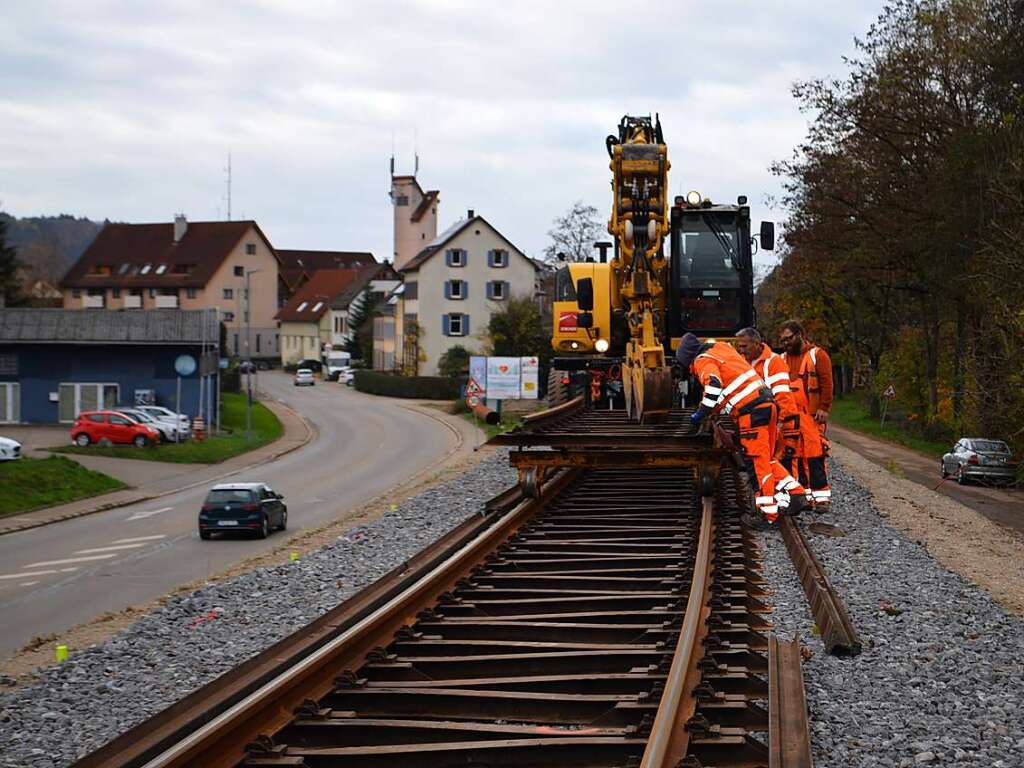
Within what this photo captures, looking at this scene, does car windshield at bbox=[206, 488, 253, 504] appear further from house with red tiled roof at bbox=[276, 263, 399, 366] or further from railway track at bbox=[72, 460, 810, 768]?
house with red tiled roof at bbox=[276, 263, 399, 366]

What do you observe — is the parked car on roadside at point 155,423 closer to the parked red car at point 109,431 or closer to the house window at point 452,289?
the parked red car at point 109,431

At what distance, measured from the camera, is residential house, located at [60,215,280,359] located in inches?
4210

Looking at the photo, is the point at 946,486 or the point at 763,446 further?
the point at 946,486

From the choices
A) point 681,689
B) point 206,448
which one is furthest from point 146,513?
point 681,689

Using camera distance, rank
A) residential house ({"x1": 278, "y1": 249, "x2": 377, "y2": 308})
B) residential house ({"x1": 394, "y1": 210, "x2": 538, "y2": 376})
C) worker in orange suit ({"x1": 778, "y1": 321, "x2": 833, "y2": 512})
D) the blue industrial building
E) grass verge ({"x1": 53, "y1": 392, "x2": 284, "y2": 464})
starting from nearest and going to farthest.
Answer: worker in orange suit ({"x1": 778, "y1": 321, "x2": 833, "y2": 512})
grass verge ({"x1": 53, "y1": 392, "x2": 284, "y2": 464})
the blue industrial building
residential house ({"x1": 394, "y1": 210, "x2": 538, "y2": 376})
residential house ({"x1": 278, "y1": 249, "x2": 377, "y2": 308})

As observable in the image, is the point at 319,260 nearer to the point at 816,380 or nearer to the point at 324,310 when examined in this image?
the point at 324,310

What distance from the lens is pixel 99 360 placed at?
52.8 meters

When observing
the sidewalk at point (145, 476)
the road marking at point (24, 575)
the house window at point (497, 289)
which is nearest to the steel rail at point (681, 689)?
the road marking at point (24, 575)

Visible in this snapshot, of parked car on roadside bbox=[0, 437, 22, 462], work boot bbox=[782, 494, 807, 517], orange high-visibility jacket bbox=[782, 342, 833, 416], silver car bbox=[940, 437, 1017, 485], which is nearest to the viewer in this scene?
work boot bbox=[782, 494, 807, 517]

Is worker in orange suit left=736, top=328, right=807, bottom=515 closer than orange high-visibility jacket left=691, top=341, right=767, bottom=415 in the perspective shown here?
No

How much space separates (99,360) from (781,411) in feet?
143

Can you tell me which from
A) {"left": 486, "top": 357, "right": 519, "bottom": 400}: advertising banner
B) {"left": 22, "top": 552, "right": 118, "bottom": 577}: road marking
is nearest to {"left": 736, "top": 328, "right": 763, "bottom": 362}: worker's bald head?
Answer: {"left": 22, "top": 552, "right": 118, "bottom": 577}: road marking

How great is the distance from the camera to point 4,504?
3069 centimetres

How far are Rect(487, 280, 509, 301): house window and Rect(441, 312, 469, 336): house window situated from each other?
88.8 inches
